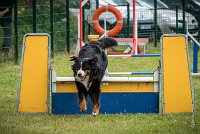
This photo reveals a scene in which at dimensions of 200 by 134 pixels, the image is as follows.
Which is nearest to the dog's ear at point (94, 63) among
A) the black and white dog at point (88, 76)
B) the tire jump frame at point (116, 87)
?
the black and white dog at point (88, 76)

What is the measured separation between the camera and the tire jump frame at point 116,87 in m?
9.68

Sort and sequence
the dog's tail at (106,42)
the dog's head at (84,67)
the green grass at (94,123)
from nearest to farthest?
the green grass at (94,123), the dog's head at (84,67), the dog's tail at (106,42)

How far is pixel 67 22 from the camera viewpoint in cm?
1952

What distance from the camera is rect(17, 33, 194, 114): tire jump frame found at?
9680 mm

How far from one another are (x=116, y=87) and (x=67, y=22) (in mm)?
9892

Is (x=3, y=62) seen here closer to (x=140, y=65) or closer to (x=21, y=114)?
(x=140, y=65)

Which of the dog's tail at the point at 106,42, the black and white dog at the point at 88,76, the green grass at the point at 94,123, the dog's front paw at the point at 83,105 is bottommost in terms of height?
the green grass at the point at 94,123

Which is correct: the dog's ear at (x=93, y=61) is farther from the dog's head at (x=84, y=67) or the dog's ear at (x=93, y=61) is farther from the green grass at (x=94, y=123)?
the green grass at (x=94, y=123)

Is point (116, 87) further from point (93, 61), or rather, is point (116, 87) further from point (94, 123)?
point (94, 123)

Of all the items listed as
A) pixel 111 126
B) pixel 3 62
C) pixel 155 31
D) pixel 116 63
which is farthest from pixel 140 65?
pixel 111 126

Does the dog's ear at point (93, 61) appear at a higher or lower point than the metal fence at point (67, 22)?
lower

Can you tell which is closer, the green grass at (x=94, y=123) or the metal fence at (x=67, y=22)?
the green grass at (x=94, y=123)

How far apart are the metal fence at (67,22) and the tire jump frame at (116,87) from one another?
7322 millimetres

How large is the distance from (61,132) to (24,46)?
185 centimetres
